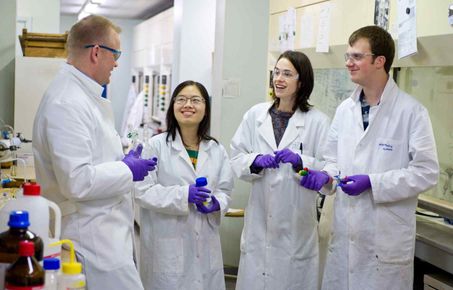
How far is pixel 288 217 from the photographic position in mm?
2938

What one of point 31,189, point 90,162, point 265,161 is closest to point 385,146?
point 265,161

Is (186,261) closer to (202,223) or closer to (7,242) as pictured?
(202,223)

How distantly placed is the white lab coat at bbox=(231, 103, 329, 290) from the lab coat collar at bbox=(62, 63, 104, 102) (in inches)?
40.7

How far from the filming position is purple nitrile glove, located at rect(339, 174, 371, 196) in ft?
7.88

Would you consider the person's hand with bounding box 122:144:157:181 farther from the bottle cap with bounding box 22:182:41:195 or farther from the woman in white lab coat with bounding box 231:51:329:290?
the woman in white lab coat with bounding box 231:51:329:290

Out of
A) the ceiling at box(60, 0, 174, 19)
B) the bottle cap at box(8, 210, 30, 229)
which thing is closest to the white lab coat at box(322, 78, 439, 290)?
the bottle cap at box(8, 210, 30, 229)

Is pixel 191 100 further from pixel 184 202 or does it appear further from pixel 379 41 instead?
pixel 379 41

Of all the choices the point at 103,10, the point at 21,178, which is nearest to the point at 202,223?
the point at 21,178

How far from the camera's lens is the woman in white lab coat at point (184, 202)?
2.71 meters

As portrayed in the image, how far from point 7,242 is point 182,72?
477 centimetres

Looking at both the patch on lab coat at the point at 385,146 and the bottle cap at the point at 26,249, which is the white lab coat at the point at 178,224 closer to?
the patch on lab coat at the point at 385,146

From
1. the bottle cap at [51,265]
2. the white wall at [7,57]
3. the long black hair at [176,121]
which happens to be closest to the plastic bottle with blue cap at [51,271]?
the bottle cap at [51,265]

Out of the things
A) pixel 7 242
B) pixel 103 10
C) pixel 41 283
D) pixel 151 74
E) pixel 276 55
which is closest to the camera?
pixel 41 283

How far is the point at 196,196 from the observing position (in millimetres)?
2646
